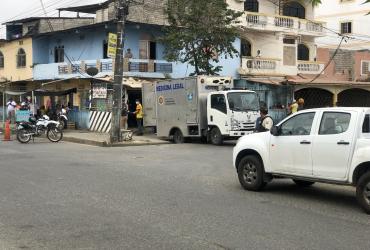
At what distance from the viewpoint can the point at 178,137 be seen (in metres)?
23.5

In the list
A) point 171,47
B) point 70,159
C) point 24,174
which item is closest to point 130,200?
point 24,174

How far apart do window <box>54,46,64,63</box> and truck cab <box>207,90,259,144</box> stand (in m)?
17.6

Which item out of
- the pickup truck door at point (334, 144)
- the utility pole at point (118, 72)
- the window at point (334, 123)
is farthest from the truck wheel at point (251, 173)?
the utility pole at point (118, 72)

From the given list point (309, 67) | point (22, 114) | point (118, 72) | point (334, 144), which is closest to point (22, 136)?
point (118, 72)

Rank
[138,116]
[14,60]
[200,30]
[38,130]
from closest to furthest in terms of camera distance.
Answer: [38,130] → [138,116] → [200,30] → [14,60]

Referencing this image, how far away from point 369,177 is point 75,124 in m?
24.7

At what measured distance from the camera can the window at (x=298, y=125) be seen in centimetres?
936

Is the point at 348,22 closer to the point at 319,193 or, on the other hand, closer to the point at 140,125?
the point at 140,125

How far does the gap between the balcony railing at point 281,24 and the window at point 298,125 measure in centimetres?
2751

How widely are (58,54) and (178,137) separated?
54.6 ft

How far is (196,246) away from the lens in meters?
Answer: 6.30

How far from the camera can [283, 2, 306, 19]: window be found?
42312 millimetres

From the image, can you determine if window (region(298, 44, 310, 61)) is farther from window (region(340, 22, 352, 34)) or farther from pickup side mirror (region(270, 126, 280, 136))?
pickup side mirror (region(270, 126, 280, 136))

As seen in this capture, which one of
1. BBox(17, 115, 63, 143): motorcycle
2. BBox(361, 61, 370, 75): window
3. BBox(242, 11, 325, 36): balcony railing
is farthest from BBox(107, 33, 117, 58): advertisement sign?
BBox(361, 61, 370, 75): window
